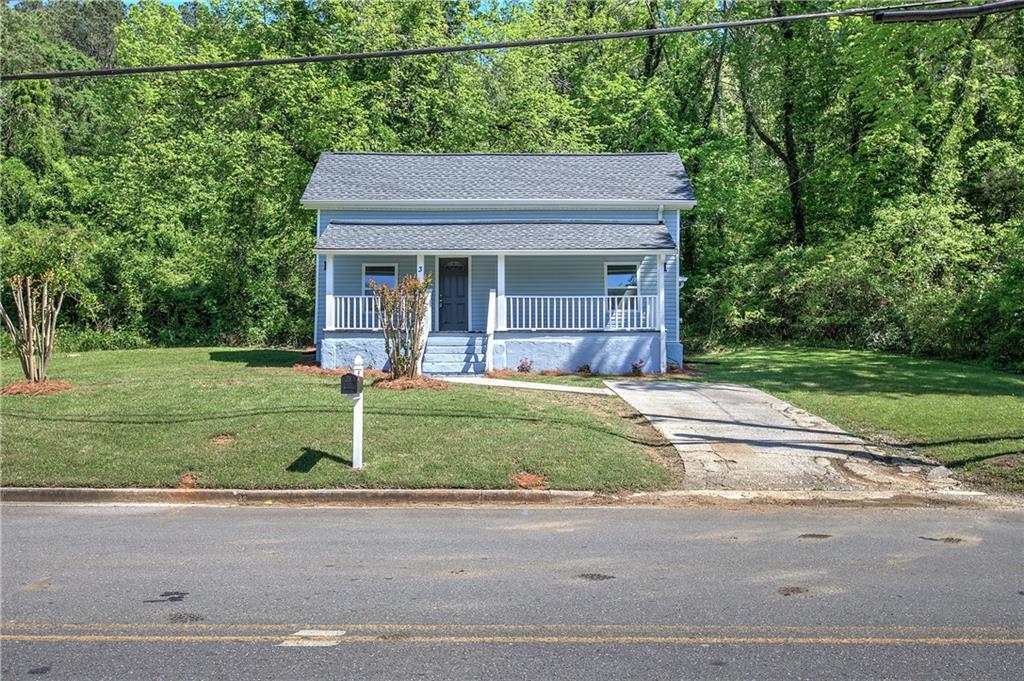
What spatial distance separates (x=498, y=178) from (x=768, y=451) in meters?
14.4

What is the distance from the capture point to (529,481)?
11375mm

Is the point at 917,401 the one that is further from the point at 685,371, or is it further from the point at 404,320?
the point at 404,320

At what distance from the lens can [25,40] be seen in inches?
1812

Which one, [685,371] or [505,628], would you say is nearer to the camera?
[505,628]

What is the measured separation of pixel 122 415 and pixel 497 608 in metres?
9.63

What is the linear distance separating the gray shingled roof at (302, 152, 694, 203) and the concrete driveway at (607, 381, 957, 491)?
347 inches

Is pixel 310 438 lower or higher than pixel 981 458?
higher

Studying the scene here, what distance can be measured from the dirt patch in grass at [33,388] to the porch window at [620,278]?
13814 mm

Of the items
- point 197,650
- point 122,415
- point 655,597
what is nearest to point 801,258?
point 122,415

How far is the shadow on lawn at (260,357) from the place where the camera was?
22.8 meters

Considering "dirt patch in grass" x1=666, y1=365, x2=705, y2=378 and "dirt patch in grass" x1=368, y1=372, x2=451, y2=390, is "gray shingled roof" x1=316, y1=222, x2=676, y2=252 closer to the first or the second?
"dirt patch in grass" x1=666, y1=365, x2=705, y2=378

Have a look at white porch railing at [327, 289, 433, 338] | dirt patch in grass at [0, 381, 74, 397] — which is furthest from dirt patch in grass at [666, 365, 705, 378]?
dirt patch in grass at [0, 381, 74, 397]

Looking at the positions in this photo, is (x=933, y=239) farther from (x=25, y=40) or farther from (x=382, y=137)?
(x=25, y=40)

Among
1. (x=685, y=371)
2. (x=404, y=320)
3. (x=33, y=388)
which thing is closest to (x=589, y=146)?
(x=685, y=371)
